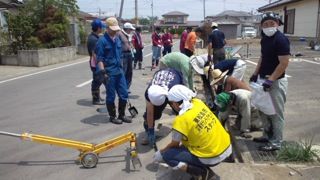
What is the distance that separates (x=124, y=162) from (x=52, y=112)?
11.7ft

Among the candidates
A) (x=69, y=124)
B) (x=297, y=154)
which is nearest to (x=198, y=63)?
(x=69, y=124)

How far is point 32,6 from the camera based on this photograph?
20984 mm

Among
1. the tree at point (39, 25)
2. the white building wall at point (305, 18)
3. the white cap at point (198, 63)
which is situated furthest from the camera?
the white building wall at point (305, 18)

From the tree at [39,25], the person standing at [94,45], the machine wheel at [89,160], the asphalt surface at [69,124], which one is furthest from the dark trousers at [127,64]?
the tree at [39,25]

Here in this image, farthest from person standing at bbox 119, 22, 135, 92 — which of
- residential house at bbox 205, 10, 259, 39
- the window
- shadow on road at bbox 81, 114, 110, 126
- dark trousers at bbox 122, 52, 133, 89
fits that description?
the window

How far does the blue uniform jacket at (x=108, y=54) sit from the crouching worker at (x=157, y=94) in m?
1.51

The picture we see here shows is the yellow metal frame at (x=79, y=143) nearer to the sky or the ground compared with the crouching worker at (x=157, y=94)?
nearer to the ground

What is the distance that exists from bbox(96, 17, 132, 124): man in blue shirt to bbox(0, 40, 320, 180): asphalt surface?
0.59m

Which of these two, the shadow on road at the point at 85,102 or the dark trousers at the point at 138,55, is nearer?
the shadow on road at the point at 85,102

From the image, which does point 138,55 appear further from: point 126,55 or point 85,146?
point 85,146

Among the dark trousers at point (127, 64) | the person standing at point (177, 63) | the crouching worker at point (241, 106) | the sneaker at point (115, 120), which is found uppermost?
the person standing at point (177, 63)

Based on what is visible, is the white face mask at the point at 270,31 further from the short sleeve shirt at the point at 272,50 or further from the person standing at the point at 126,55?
the person standing at the point at 126,55

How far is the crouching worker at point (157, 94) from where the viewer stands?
17.0 ft

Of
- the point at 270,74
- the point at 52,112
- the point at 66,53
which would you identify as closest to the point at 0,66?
the point at 66,53
